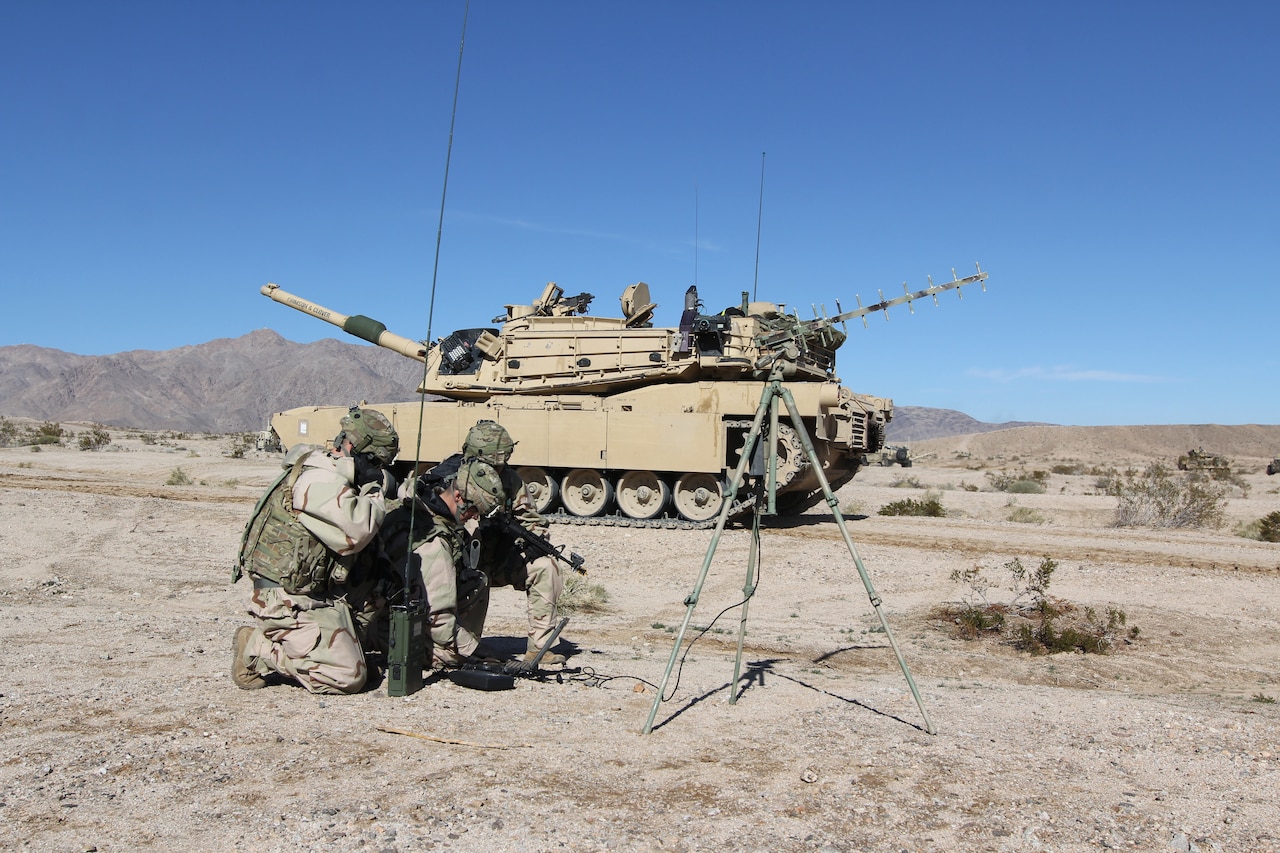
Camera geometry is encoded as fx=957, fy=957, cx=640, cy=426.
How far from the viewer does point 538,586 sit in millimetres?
6375

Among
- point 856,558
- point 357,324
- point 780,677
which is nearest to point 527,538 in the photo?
point 780,677

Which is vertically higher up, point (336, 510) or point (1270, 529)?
point (1270, 529)

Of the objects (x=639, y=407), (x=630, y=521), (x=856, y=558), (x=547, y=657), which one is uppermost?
(x=639, y=407)

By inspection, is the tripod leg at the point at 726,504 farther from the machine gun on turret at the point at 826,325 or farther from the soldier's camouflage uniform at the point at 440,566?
the machine gun on turret at the point at 826,325

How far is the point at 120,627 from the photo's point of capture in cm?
680

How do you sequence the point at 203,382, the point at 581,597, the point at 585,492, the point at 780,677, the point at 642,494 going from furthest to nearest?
the point at 203,382
the point at 585,492
the point at 642,494
the point at 581,597
the point at 780,677

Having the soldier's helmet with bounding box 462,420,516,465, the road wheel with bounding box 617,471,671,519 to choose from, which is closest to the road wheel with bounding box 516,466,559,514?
the road wheel with bounding box 617,471,671,519

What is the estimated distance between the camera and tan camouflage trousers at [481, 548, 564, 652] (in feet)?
20.7

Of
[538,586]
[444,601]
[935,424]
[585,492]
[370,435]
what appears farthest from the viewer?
[935,424]

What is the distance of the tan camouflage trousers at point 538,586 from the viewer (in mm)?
6324

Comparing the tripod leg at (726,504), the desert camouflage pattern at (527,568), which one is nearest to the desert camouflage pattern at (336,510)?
the desert camouflage pattern at (527,568)

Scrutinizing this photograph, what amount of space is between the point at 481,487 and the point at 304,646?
1366mm

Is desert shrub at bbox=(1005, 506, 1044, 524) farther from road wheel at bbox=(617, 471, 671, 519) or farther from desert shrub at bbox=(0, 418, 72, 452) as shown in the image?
desert shrub at bbox=(0, 418, 72, 452)

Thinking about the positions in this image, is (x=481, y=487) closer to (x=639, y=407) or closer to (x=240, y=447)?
(x=639, y=407)
